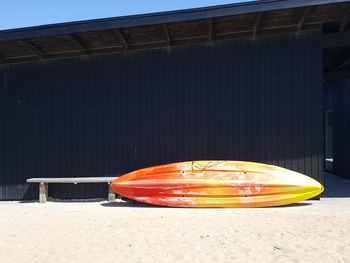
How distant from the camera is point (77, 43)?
8.88 meters

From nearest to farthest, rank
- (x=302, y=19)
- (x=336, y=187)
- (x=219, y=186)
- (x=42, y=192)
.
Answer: (x=219, y=186)
(x=302, y=19)
(x=42, y=192)
(x=336, y=187)

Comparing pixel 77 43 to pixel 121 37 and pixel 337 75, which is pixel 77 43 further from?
pixel 337 75

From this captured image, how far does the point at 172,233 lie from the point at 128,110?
12.9 feet

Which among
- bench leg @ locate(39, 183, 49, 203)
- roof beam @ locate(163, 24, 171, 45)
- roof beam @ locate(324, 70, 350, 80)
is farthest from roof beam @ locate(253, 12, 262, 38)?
bench leg @ locate(39, 183, 49, 203)

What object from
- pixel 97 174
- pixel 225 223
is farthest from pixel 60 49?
pixel 225 223

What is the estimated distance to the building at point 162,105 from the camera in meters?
9.32

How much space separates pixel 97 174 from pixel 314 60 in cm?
544

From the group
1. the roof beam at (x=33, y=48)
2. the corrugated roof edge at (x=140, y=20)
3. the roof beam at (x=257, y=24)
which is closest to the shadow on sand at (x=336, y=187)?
the roof beam at (x=257, y=24)

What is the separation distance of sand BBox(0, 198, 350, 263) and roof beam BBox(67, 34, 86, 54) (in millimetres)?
3378

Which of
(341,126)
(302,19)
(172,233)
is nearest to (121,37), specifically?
(302,19)

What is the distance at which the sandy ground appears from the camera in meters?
5.15

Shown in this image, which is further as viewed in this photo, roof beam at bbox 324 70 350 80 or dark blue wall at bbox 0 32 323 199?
roof beam at bbox 324 70 350 80

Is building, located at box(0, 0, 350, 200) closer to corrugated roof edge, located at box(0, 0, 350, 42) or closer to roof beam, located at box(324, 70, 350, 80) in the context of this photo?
corrugated roof edge, located at box(0, 0, 350, 42)

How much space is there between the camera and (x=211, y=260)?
4945mm
